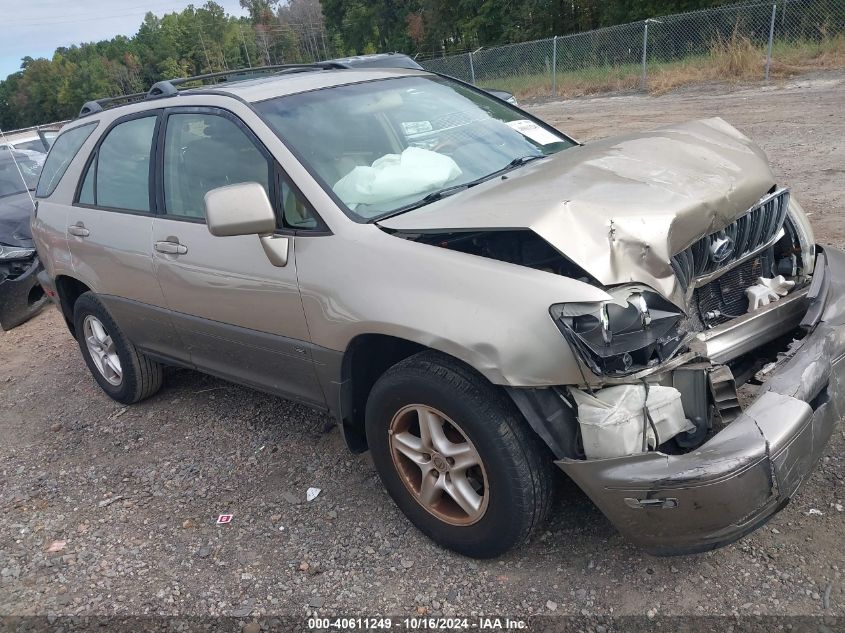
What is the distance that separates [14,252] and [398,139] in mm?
5974

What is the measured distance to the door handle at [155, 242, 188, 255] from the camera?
3504 mm

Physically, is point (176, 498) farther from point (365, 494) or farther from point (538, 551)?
point (538, 551)

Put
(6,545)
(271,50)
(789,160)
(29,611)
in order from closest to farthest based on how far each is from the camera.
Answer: (29,611) → (6,545) → (789,160) → (271,50)

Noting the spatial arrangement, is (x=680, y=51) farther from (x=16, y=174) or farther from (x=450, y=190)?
(x=450, y=190)

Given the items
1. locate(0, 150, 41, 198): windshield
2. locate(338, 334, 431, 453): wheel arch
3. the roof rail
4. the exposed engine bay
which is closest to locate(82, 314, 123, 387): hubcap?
the roof rail

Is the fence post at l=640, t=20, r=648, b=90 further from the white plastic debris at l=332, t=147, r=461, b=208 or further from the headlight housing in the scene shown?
the white plastic debris at l=332, t=147, r=461, b=208

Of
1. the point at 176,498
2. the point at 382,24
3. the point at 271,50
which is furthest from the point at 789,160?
the point at 271,50

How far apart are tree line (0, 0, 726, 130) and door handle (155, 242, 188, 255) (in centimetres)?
2810

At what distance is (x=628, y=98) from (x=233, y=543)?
17.8m

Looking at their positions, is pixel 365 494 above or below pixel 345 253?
below

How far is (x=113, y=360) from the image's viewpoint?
4.71 metres

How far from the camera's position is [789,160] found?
332 inches

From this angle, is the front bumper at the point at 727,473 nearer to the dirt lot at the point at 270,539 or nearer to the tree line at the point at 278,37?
the dirt lot at the point at 270,539

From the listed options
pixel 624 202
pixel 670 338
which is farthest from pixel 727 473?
pixel 624 202
